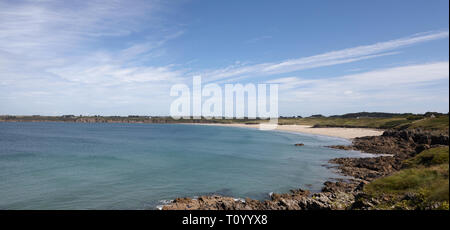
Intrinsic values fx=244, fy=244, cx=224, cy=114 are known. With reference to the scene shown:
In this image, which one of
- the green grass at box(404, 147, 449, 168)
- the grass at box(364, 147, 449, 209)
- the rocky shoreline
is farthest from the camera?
the rocky shoreline

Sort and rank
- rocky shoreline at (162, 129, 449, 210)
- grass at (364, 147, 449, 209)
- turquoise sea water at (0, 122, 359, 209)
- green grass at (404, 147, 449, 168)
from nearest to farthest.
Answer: grass at (364, 147, 449, 209) → green grass at (404, 147, 449, 168) → rocky shoreline at (162, 129, 449, 210) → turquoise sea water at (0, 122, 359, 209)

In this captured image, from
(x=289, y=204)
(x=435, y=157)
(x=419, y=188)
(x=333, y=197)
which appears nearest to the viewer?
(x=419, y=188)

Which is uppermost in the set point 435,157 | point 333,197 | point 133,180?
point 435,157

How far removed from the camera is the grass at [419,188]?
1027 cm

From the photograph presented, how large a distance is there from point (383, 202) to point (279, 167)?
28.7 metres

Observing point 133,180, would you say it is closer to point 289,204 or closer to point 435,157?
point 289,204

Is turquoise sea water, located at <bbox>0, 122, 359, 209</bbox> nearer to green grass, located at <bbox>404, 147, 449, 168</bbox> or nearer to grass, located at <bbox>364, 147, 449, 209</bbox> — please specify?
green grass, located at <bbox>404, 147, 449, 168</bbox>

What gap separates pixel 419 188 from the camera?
1454 centimetres

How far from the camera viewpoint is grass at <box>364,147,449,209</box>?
1027cm

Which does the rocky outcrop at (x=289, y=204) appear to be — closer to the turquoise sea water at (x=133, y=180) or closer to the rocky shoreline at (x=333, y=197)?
the rocky shoreline at (x=333, y=197)

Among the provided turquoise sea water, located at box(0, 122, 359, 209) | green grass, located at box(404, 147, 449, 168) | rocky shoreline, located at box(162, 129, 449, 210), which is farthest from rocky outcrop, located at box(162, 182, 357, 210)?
green grass, located at box(404, 147, 449, 168)

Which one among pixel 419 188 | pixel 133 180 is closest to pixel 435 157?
pixel 419 188
